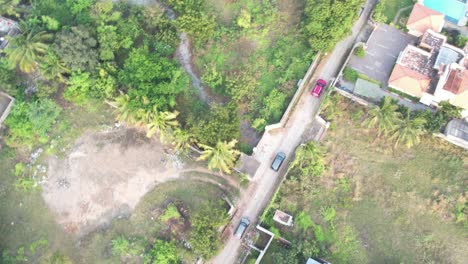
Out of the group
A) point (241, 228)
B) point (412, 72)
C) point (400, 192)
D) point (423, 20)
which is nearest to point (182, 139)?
point (241, 228)

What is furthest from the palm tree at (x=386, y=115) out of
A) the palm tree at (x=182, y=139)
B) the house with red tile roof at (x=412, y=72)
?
the palm tree at (x=182, y=139)

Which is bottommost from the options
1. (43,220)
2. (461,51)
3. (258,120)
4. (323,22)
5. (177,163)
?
(43,220)

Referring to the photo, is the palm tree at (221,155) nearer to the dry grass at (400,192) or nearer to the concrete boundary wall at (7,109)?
the dry grass at (400,192)

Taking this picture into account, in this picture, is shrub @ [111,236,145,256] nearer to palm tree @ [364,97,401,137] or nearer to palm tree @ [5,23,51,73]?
palm tree @ [5,23,51,73]

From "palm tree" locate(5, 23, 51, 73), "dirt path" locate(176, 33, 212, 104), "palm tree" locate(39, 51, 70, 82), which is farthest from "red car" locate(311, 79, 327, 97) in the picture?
"palm tree" locate(5, 23, 51, 73)

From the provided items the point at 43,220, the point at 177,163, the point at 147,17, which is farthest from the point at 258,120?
the point at 43,220

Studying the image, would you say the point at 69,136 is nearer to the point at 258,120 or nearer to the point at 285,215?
the point at 258,120
